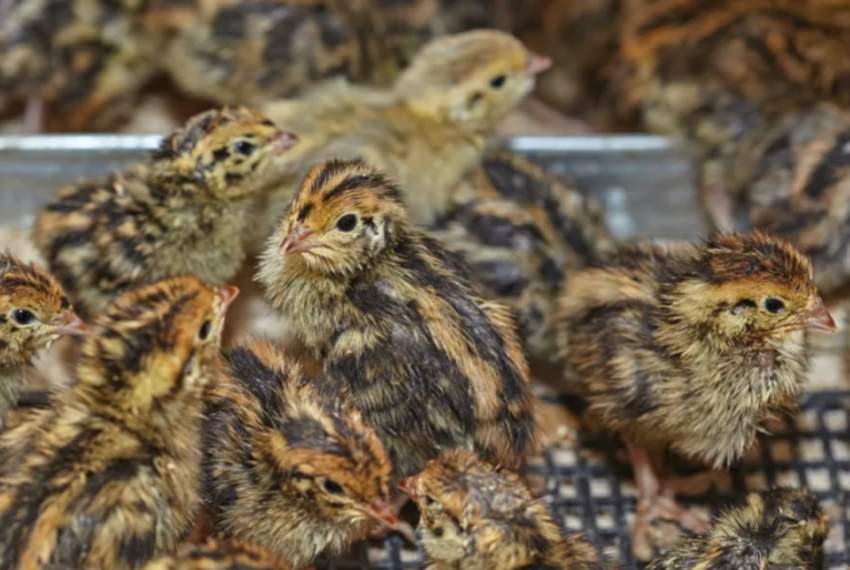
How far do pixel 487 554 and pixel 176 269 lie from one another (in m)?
0.95

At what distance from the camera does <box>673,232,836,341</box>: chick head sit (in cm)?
233

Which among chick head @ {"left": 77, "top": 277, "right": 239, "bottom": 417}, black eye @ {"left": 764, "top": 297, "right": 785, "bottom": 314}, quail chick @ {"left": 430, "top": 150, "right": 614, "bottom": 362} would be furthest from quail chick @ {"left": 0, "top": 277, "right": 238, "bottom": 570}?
black eye @ {"left": 764, "top": 297, "right": 785, "bottom": 314}

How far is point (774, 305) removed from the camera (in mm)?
2354

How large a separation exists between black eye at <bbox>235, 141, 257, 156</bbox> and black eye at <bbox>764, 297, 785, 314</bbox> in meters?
1.01

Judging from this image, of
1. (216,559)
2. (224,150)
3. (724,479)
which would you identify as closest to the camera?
(216,559)

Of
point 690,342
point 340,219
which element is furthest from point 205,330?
point 690,342

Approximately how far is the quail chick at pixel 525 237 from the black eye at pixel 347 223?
0.40 metres

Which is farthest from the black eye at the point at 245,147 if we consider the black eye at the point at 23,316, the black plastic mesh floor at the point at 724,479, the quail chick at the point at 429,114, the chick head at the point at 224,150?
the black plastic mesh floor at the point at 724,479

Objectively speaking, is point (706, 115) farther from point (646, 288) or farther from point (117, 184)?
point (117, 184)

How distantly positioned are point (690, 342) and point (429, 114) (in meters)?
0.88

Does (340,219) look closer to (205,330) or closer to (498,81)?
(205,330)

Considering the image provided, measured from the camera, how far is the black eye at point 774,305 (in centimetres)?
235

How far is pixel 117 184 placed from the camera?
2740 mm

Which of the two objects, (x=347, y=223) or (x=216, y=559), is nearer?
(x=216, y=559)
